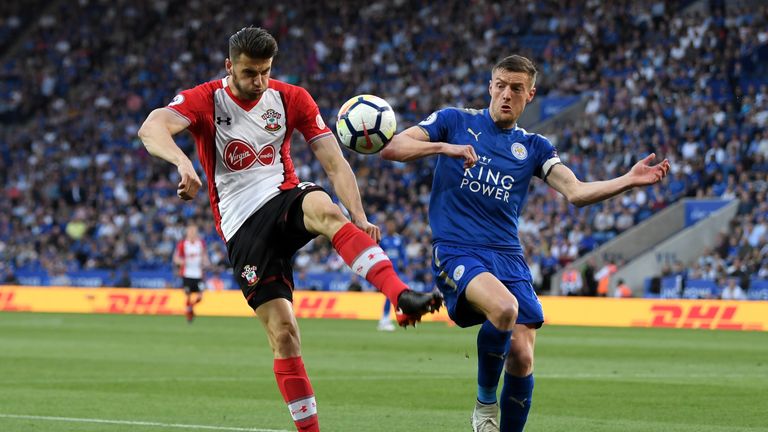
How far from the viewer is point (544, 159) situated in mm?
8469

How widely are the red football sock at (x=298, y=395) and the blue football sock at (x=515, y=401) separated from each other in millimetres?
1250

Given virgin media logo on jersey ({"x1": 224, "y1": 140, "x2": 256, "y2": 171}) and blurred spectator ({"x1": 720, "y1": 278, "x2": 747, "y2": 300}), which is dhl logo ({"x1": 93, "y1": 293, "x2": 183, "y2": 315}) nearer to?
blurred spectator ({"x1": 720, "y1": 278, "x2": 747, "y2": 300})

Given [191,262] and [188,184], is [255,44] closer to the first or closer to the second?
[188,184]

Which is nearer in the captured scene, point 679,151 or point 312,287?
point 679,151

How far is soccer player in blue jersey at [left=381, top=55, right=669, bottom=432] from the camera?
25.6 ft

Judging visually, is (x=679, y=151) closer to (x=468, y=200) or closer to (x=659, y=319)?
(x=659, y=319)

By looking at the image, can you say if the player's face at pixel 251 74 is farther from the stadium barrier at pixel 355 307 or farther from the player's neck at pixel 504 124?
the stadium barrier at pixel 355 307

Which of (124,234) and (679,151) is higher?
(679,151)

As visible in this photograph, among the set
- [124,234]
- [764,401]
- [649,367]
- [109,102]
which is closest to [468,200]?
[764,401]

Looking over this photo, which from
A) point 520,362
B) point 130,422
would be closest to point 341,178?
point 520,362

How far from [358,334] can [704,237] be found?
10.7 m

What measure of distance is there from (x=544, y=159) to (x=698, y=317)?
17.5m

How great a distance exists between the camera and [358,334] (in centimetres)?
2286

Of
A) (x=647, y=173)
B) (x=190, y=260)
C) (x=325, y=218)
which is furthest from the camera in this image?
(x=190, y=260)
